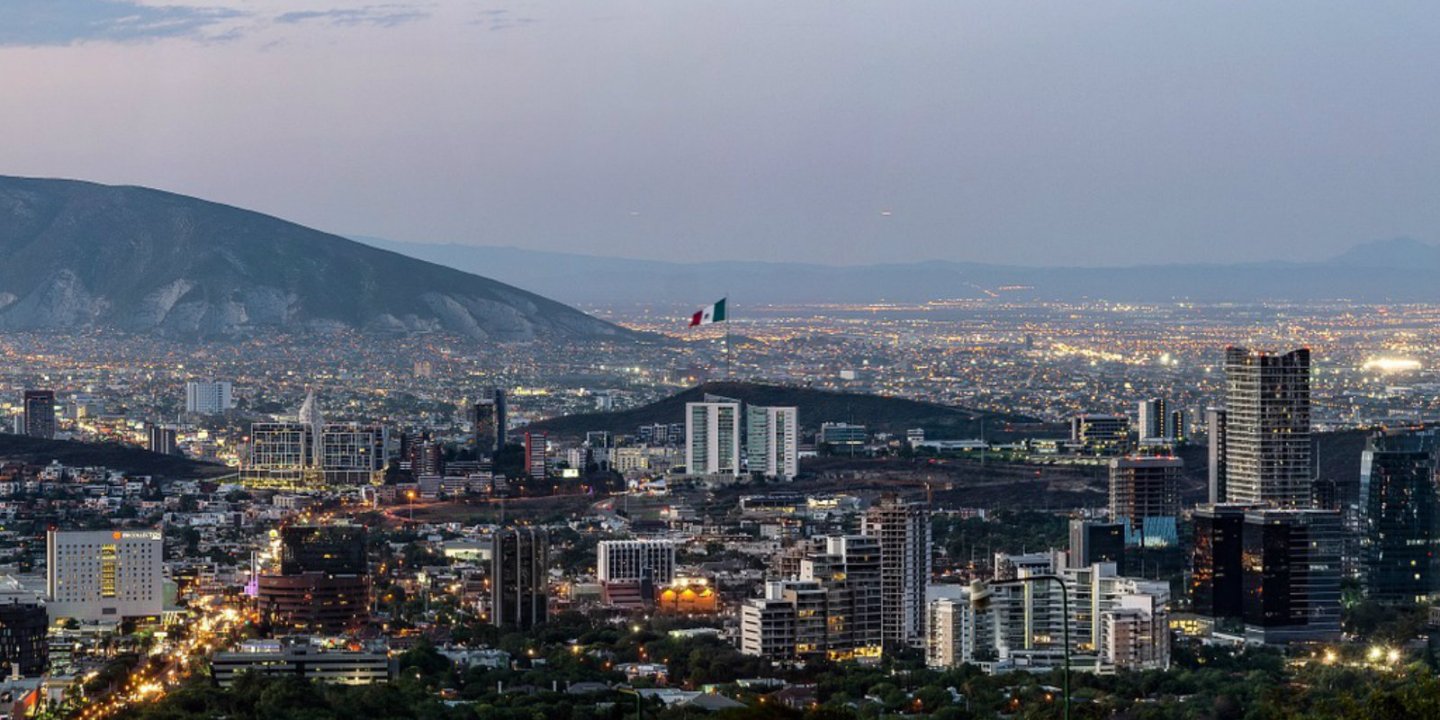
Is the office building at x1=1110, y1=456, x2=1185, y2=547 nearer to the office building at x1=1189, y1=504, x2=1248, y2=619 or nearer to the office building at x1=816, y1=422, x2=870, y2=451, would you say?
the office building at x1=1189, y1=504, x2=1248, y2=619

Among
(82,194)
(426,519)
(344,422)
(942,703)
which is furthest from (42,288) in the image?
(942,703)

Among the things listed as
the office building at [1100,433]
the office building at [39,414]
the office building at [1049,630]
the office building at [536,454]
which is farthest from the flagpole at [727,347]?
the office building at [1049,630]

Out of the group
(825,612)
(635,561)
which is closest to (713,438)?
(635,561)

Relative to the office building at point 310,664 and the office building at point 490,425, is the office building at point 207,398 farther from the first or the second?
the office building at point 310,664

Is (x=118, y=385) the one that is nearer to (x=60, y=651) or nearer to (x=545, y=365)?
(x=545, y=365)

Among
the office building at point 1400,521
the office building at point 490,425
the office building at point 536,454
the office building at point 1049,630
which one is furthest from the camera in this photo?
the office building at point 490,425
